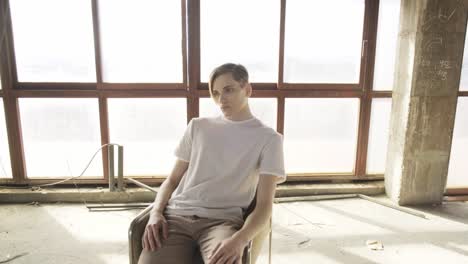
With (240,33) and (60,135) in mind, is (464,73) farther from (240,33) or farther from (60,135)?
(60,135)

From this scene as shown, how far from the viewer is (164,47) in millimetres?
2758

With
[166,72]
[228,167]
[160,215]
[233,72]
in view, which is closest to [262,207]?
[228,167]

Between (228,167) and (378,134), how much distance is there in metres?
2.21

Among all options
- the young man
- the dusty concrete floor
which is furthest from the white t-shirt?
the dusty concrete floor

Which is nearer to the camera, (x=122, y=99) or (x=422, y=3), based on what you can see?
(x=422, y=3)

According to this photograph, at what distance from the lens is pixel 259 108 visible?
115 inches

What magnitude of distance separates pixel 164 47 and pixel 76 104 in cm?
89

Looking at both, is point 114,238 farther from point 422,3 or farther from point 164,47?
point 422,3

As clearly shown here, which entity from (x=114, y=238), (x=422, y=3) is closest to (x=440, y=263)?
(x=422, y=3)

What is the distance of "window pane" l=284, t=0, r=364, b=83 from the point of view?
9.14ft

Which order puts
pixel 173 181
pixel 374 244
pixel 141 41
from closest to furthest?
1. pixel 173 181
2. pixel 374 244
3. pixel 141 41

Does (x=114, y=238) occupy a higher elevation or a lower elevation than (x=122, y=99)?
lower

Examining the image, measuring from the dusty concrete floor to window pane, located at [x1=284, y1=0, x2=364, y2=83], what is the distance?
113 cm

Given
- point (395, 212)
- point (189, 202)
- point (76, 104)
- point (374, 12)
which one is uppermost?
point (374, 12)
